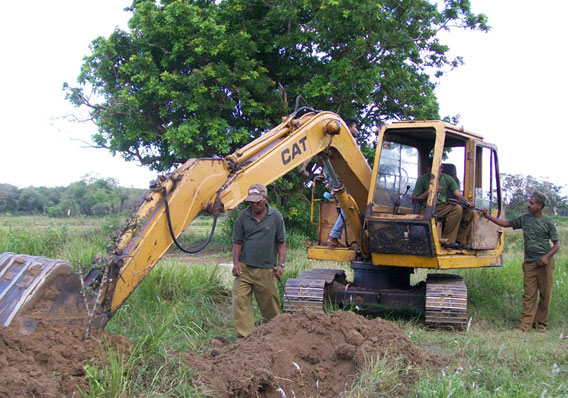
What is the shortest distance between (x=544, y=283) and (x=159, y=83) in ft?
40.1

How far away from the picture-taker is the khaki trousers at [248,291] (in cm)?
646

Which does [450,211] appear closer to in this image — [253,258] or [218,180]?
[253,258]

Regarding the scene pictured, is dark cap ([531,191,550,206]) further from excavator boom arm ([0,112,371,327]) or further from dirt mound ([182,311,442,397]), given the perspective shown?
dirt mound ([182,311,442,397])

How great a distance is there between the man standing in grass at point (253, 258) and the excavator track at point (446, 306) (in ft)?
7.54

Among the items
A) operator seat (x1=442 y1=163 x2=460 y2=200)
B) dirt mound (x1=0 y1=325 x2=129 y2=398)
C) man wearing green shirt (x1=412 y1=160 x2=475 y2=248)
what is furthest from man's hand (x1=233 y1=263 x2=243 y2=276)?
operator seat (x1=442 y1=163 x2=460 y2=200)

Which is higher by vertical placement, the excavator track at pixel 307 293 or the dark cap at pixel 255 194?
the dark cap at pixel 255 194

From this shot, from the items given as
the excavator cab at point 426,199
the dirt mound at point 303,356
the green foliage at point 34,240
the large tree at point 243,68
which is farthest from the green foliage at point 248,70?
the dirt mound at point 303,356

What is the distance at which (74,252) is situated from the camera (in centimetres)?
894

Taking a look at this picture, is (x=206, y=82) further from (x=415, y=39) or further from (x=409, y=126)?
(x=409, y=126)

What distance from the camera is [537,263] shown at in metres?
7.94

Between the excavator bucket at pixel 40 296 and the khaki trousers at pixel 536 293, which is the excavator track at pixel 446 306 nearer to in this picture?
the khaki trousers at pixel 536 293

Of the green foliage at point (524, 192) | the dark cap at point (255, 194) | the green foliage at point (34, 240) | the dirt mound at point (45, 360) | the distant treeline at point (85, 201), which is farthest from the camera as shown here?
the green foliage at point (524, 192)

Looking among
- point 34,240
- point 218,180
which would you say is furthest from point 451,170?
point 34,240

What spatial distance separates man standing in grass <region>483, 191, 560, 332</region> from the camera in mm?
7898
